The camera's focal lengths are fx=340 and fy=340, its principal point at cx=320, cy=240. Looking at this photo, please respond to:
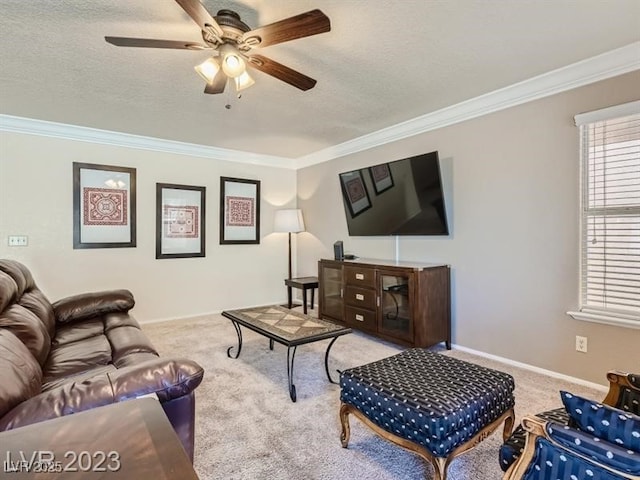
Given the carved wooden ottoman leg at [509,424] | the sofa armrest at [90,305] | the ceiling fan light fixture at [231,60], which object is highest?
the ceiling fan light fixture at [231,60]

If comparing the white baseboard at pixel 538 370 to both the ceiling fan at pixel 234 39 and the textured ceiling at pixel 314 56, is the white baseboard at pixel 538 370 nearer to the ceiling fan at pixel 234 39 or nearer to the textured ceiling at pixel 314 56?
the textured ceiling at pixel 314 56

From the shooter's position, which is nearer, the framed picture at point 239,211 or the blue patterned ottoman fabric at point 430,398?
the blue patterned ottoman fabric at point 430,398

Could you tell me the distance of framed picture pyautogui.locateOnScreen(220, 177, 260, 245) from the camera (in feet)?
16.6

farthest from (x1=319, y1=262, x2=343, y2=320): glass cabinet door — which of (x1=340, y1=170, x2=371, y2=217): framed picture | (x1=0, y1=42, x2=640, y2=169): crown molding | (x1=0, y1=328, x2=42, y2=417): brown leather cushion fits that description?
(x1=0, y1=328, x2=42, y2=417): brown leather cushion

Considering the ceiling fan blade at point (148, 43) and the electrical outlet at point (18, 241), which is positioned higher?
the ceiling fan blade at point (148, 43)

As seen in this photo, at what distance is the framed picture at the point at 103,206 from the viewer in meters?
4.02

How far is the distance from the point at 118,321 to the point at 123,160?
2.45 meters

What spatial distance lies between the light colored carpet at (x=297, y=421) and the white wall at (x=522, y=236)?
0.28 metres

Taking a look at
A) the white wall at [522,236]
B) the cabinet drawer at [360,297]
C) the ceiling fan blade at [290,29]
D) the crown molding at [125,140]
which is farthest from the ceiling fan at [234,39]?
the crown molding at [125,140]

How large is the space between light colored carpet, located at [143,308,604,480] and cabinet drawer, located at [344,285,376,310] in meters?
0.44

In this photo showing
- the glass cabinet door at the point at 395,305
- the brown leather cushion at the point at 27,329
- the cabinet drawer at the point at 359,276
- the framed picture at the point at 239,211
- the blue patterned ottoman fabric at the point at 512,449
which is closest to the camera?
the blue patterned ottoman fabric at the point at 512,449

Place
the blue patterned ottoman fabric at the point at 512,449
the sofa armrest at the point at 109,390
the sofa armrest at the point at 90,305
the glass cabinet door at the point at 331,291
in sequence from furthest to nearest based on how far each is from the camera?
the glass cabinet door at the point at 331,291
the sofa armrest at the point at 90,305
the blue patterned ottoman fabric at the point at 512,449
the sofa armrest at the point at 109,390

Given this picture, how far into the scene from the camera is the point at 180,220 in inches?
184

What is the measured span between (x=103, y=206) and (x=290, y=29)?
11.7 feet
